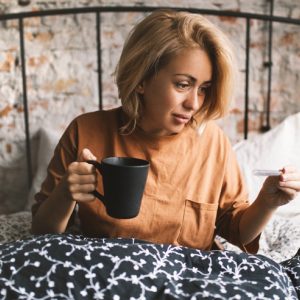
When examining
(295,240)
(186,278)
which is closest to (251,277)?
(186,278)

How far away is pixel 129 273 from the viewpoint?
823 millimetres

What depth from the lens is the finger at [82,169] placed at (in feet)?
2.95

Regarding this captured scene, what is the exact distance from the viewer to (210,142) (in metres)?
1.19

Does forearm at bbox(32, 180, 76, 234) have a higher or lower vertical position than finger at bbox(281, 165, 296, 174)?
lower

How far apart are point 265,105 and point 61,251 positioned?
1234 millimetres

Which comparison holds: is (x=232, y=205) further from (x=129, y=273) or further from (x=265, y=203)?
(x=129, y=273)

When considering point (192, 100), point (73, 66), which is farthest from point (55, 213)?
point (73, 66)

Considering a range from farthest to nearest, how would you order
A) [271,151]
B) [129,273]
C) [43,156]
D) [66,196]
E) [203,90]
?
1. [43,156]
2. [271,151]
3. [203,90]
4. [66,196]
5. [129,273]

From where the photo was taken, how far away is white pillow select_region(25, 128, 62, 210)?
5.52 ft

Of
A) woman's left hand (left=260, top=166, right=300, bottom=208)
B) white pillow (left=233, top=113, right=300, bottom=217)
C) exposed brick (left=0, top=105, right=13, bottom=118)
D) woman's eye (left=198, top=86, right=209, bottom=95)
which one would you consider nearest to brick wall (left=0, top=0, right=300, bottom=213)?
exposed brick (left=0, top=105, right=13, bottom=118)

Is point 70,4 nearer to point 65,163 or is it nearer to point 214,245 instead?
point 65,163

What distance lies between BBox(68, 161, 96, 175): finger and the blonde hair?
0.25m

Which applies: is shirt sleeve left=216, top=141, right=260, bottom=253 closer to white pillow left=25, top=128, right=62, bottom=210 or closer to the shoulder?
the shoulder

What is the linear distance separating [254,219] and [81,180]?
41 centimetres
